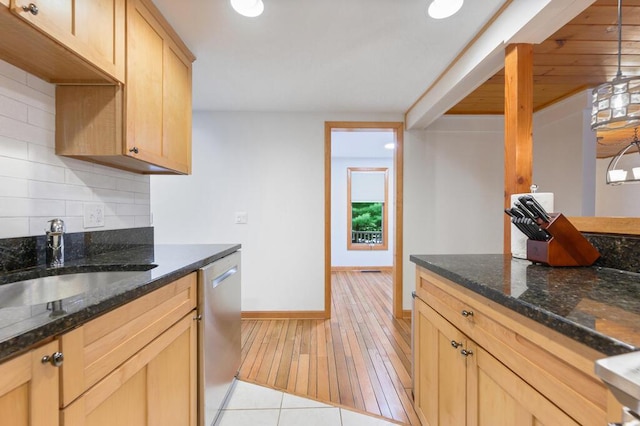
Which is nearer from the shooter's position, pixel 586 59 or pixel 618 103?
pixel 618 103

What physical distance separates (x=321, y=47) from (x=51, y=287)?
6.28ft

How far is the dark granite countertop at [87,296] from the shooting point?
53cm

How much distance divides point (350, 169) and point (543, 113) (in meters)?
3.24

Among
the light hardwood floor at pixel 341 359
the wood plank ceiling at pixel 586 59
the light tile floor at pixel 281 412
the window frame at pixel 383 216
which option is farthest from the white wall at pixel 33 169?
the window frame at pixel 383 216

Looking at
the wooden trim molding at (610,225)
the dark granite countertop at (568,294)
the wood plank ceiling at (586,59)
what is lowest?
the dark granite countertop at (568,294)

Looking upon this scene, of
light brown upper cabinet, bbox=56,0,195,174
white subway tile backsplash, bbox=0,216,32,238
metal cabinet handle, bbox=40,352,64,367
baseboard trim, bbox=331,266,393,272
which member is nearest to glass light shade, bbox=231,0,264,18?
light brown upper cabinet, bbox=56,0,195,174

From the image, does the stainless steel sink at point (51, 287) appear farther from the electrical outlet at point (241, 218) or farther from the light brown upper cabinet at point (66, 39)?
the electrical outlet at point (241, 218)

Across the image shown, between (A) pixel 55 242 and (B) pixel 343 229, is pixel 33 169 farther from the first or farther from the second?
(B) pixel 343 229

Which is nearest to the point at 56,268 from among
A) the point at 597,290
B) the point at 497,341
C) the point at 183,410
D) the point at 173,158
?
the point at 183,410

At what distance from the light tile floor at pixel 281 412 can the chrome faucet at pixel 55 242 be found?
115cm

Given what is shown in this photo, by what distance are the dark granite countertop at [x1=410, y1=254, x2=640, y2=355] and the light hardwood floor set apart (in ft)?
3.34

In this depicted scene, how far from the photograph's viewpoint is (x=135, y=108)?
55.6 inches

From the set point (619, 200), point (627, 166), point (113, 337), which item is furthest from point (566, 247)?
point (113, 337)

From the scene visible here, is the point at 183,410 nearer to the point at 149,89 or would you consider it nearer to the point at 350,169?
the point at 149,89
